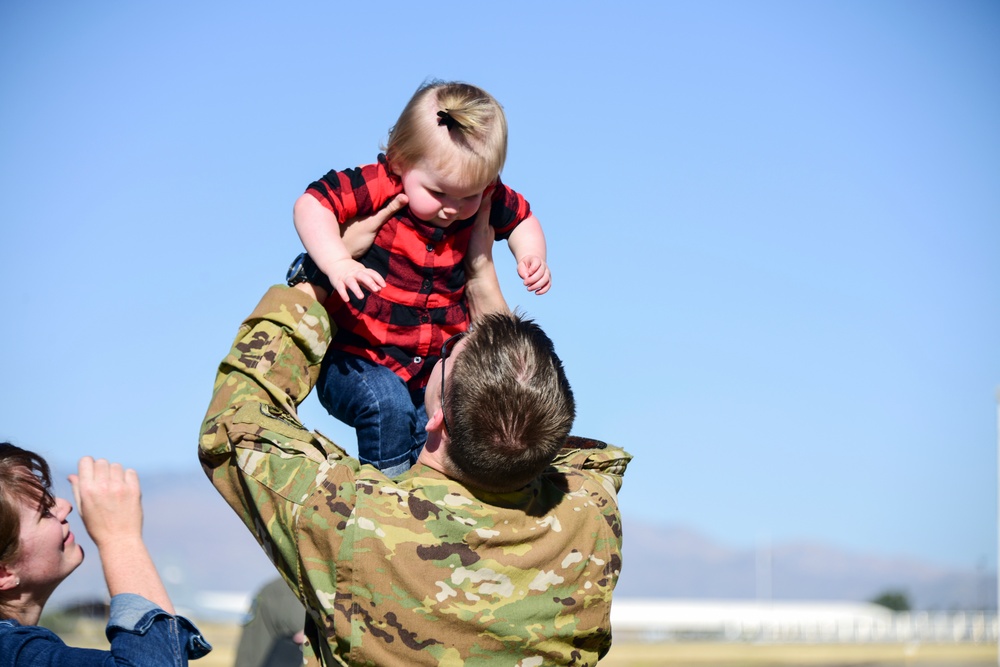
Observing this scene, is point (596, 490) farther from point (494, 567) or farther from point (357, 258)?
point (357, 258)

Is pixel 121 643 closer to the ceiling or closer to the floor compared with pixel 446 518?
closer to the floor

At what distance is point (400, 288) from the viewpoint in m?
4.21

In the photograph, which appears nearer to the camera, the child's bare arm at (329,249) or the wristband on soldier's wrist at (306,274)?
the child's bare arm at (329,249)

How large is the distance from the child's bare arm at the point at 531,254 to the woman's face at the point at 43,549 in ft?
5.96

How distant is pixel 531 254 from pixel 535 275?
15 centimetres

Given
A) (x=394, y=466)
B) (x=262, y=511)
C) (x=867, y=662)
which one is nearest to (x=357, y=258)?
(x=394, y=466)

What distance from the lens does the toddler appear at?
4035mm

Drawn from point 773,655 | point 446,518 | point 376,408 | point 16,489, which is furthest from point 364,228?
point 773,655

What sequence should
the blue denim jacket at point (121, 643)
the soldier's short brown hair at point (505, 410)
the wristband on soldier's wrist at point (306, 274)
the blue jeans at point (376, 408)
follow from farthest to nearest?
the blue jeans at point (376, 408) < the wristband on soldier's wrist at point (306, 274) < the soldier's short brown hair at point (505, 410) < the blue denim jacket at point (121, 643)

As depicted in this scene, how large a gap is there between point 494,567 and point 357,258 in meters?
1.39

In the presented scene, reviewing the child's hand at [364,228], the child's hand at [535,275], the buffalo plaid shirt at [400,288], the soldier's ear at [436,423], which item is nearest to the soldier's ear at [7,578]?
the soldier's ear at [436,423]

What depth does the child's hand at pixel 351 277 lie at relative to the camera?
12.1 feet

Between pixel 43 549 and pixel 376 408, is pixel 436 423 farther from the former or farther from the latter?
pixel 43 549

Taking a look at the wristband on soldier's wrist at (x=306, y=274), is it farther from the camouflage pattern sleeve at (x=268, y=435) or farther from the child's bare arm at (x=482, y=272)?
the child's bare arm at (x=482, y=272)
